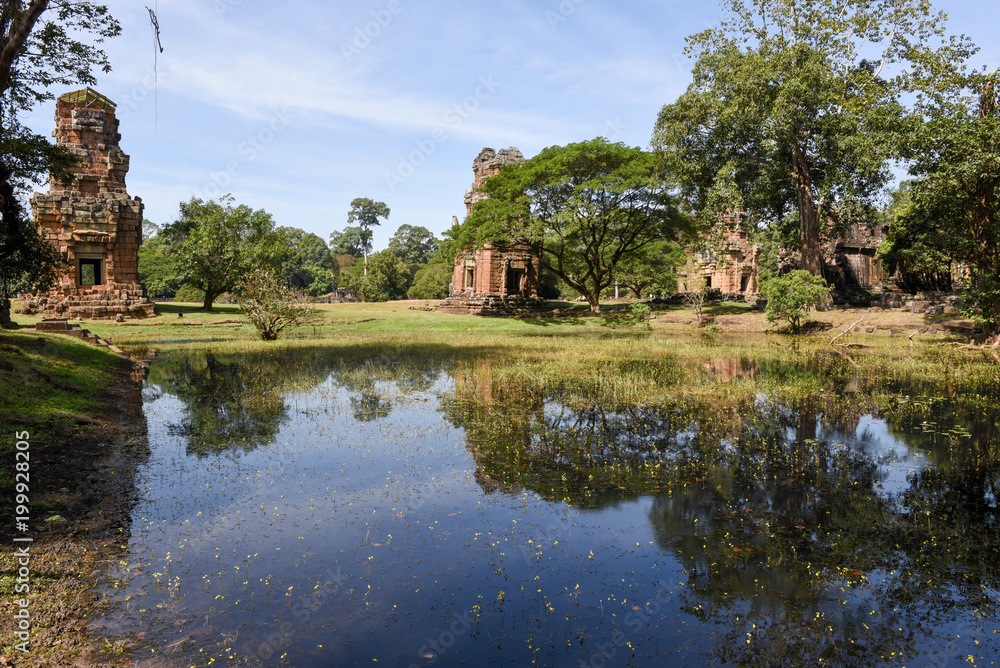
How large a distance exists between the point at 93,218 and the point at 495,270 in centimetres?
2449

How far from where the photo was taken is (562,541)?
568 cm

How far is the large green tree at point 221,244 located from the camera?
37.0 m

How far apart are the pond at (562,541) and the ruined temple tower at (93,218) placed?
2767 centimetres

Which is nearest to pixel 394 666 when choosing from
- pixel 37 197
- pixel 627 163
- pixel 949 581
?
pixel 949 581

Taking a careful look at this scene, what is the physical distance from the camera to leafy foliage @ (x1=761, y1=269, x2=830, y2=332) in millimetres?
28406

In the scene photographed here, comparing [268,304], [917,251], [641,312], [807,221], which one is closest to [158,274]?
[268,304]

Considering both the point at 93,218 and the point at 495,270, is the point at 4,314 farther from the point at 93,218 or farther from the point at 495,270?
the point at 495,270

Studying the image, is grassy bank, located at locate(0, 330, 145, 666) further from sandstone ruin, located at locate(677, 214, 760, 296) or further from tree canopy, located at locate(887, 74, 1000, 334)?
sandstone ruin, located at locate(677, 214, 760, 296)

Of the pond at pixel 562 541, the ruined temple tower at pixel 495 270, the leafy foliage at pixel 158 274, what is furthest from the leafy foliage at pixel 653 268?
the leafy foliage at pixel 158 274

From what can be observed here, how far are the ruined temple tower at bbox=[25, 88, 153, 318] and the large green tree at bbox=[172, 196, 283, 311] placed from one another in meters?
3.25

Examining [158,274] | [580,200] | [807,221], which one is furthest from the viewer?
[158,274]

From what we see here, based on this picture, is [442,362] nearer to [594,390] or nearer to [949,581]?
[594,390]

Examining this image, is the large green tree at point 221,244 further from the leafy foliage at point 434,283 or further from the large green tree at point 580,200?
the leafy foliage at point 434,283

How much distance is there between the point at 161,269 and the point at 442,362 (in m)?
50.8
